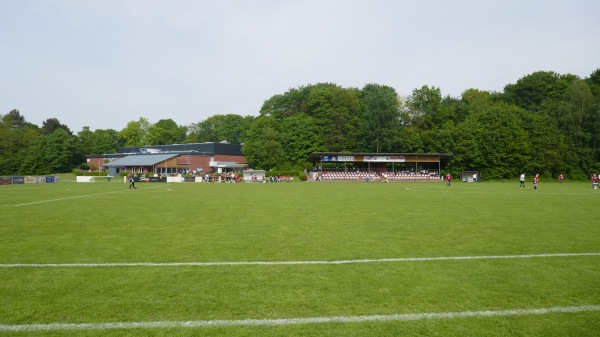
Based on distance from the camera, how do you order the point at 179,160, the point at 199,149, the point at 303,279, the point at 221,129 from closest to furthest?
1. the point at 303,279
2. the point at 179,160
3. the point at 199,149
4. the point at 221,129

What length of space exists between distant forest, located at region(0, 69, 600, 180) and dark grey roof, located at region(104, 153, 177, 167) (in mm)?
15880

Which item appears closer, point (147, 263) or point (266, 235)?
point (147, 263)

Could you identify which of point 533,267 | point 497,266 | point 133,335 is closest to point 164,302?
point 133,335

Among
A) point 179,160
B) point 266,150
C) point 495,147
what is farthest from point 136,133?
point 495,147

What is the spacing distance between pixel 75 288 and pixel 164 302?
1.58 meters

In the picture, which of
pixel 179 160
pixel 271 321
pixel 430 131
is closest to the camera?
pixel 271 321

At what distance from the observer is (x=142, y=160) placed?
80.1 metres

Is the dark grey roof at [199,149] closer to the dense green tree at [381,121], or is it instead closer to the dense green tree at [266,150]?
the dense green tree at [266,150]

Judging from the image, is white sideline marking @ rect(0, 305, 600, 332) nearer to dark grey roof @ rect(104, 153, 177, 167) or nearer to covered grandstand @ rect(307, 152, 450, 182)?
covered grandstand @ rect(307, 152, 450, 182)

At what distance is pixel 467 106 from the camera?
2965 inches

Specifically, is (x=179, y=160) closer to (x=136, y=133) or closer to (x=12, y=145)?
(x=136, y=133)

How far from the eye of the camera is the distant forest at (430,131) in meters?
62.2

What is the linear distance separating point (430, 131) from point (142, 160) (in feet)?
204

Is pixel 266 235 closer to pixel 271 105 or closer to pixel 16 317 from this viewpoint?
pixel 16 317
